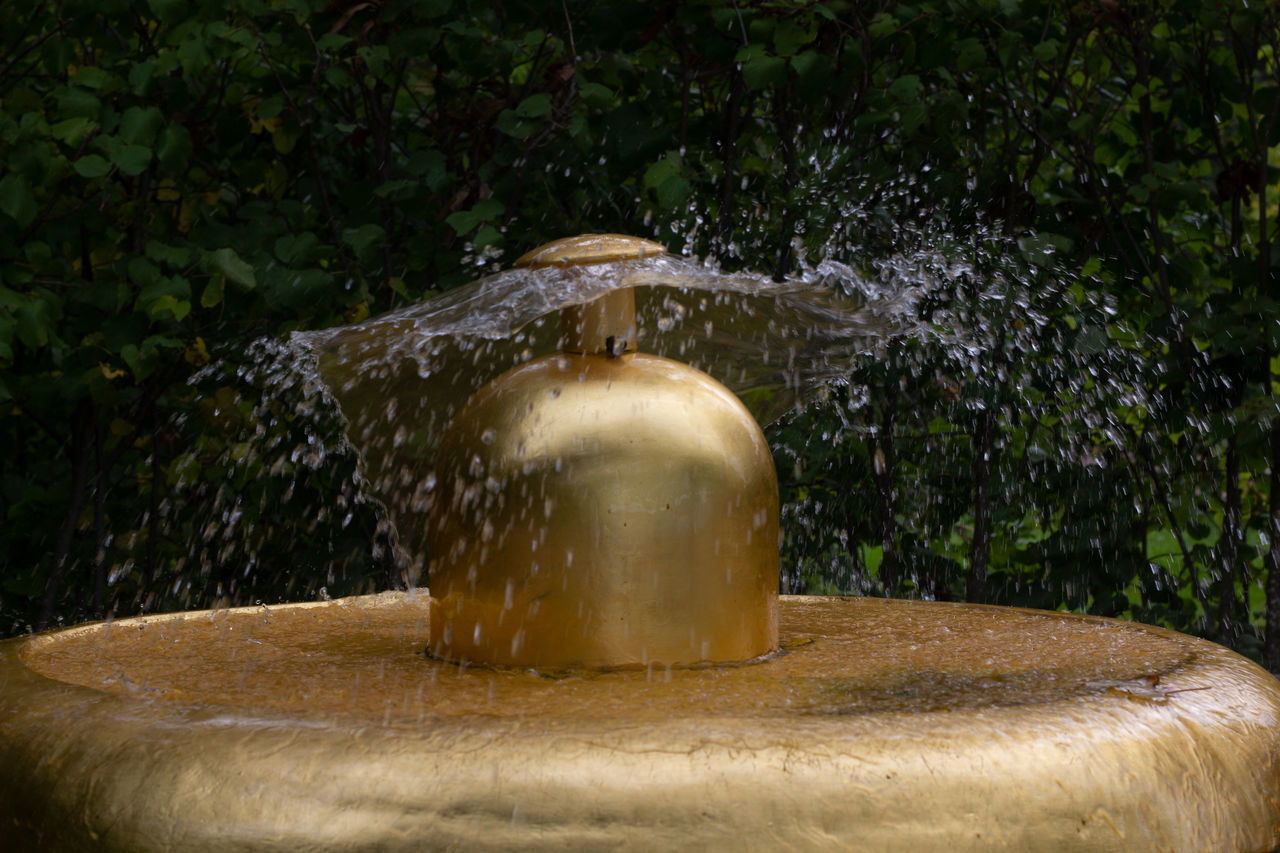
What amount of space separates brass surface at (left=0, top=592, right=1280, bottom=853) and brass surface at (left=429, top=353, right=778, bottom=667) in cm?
A: 7

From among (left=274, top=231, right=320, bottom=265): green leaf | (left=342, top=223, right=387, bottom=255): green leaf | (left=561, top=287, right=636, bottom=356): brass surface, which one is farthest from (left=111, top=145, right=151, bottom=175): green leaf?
(left=561, top=287, right=636, bottom=356): brass surface

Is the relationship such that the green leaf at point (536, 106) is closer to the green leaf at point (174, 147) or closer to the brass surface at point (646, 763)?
the green leaf at point (174, 147)

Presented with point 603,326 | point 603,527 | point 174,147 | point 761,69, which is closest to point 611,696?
point 603,527

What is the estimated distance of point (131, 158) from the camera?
250 cm

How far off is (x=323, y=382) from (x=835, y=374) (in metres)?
0.59

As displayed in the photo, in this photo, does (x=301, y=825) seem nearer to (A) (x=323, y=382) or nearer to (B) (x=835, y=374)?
(A) (x=323, y=382)

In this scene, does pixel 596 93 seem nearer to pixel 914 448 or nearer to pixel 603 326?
pixel 914 448

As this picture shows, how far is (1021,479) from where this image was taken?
270cm

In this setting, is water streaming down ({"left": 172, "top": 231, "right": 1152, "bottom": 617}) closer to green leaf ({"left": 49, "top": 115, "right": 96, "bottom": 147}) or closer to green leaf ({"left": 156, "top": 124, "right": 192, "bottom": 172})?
green leaf ({"left": 156, "top": 124, "right": 192, "bottom": 172})

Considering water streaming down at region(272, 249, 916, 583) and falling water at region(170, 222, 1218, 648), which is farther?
falling water at region(170, 222, 1218, 648)

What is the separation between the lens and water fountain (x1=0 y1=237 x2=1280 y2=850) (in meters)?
0.76

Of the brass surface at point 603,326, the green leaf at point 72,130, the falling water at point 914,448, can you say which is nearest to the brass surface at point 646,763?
the brass surface at point 603,326

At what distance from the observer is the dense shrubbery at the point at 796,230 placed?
253cm

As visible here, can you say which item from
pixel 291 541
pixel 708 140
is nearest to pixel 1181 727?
pixel 708 140
